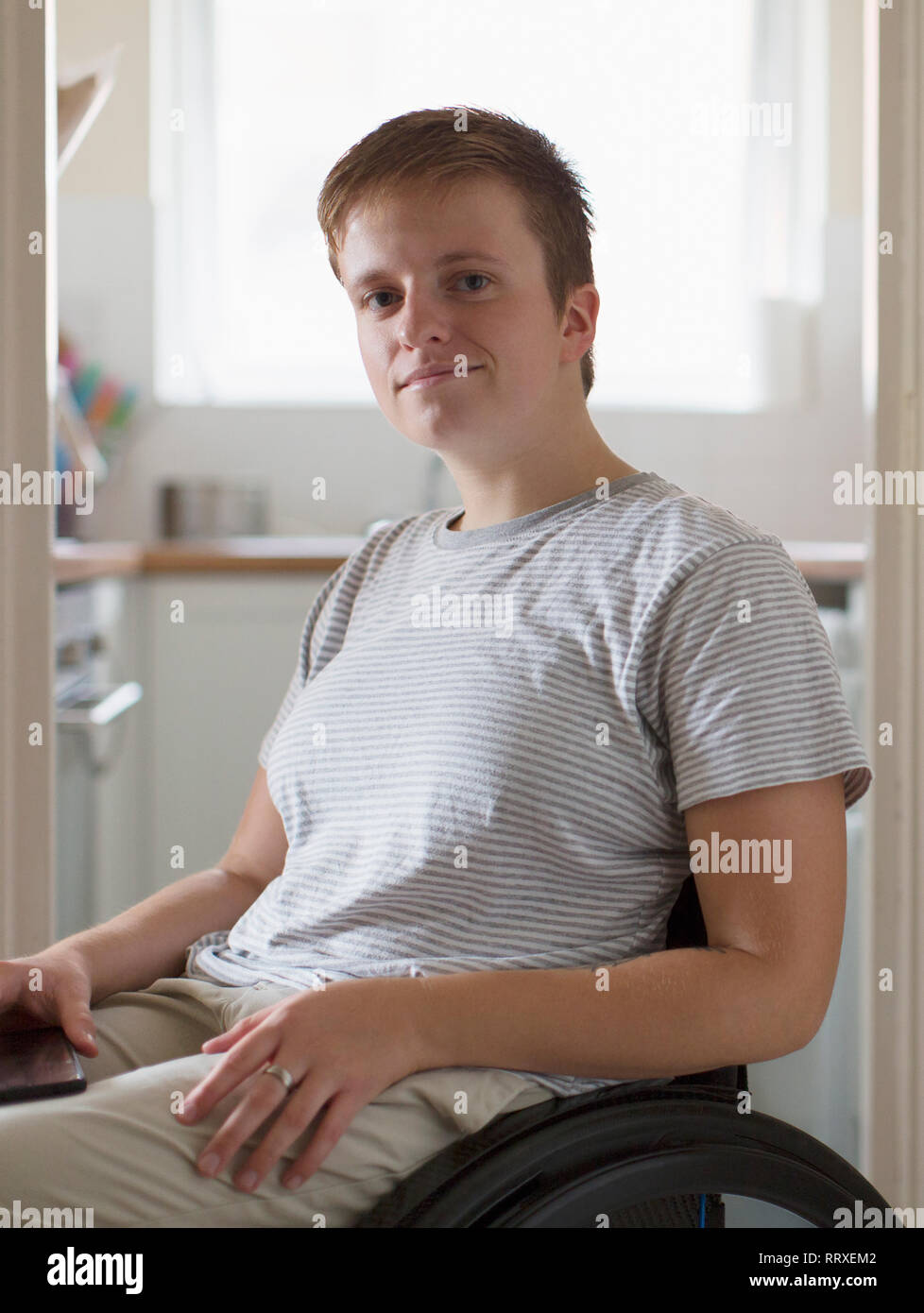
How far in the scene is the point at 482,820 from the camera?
32.6 inches

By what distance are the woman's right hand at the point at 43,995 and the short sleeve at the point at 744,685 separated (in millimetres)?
430

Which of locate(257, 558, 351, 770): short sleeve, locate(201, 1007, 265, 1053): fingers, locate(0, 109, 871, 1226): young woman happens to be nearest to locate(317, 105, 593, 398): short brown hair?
locate(0, 109, 871, 1226): young woman

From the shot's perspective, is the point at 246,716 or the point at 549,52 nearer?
the point at 246,716

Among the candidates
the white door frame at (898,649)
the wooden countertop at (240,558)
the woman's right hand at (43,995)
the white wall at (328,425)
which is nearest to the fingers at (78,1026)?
the woman's right hand at (43,995)

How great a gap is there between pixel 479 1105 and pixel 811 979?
21 cm

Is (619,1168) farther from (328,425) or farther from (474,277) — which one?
(328,425)

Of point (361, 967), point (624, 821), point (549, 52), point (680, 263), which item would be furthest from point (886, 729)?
point (549, 52)

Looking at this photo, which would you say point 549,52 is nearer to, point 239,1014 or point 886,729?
point 886,729

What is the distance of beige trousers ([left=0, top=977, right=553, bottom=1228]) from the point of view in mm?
702

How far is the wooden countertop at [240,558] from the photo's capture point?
2156 mm

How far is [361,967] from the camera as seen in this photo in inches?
33.0

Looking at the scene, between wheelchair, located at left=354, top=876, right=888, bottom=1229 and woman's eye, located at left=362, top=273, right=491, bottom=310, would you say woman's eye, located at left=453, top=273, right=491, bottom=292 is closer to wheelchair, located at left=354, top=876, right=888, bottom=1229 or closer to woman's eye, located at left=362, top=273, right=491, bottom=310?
woman's eye, located at left=362, top=273, right=491, bottom=310
